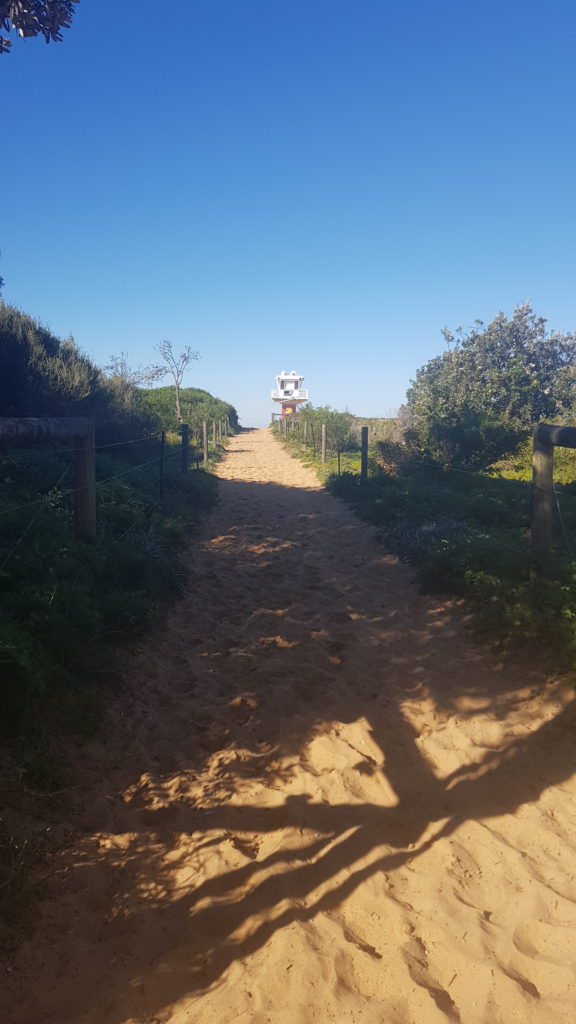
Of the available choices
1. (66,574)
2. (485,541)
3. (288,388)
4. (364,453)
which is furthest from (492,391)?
(288,388)

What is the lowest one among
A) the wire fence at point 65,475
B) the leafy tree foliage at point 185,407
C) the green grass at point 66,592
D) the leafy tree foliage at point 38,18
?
the green grass at point 66,592

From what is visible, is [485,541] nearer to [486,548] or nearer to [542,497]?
[486,548]

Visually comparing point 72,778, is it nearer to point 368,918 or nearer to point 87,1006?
point 87,1006

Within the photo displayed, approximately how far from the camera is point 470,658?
5156 millimetres

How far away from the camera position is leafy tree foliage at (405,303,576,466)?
606 inches

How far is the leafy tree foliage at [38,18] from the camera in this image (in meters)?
5.44

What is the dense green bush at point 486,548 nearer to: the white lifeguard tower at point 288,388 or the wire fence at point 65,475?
the wire fence at point 65,475

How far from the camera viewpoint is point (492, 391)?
76.7 ft

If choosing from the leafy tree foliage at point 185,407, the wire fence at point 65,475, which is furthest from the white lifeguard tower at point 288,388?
the wire fence at point 65,475

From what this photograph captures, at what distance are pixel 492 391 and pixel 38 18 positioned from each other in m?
20.5

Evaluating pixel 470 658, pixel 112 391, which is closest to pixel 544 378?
pixel 112 391

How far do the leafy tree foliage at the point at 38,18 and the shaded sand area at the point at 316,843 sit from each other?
5706 mm

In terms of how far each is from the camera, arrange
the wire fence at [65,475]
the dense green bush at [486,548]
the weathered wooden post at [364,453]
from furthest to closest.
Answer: the weathered wooden post at [364,453]
the wire fence at [65,475]
the dense green bush at [486,548]

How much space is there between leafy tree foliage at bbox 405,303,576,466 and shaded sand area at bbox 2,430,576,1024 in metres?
10.5
